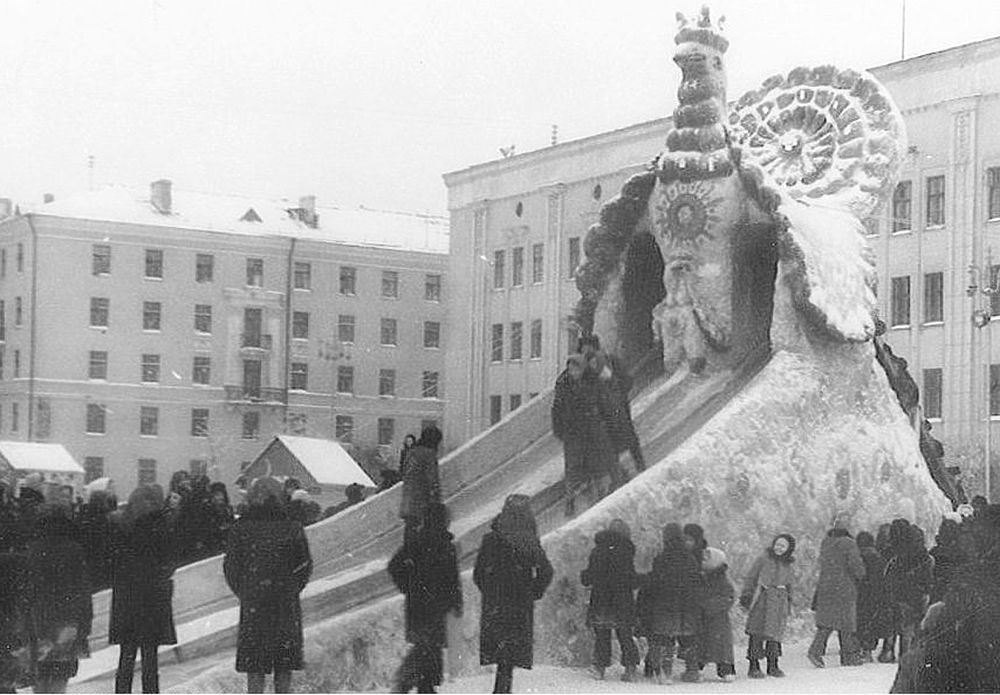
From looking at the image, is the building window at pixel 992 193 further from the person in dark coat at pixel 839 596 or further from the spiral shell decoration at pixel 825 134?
the person in dark coat at pixel 839 596

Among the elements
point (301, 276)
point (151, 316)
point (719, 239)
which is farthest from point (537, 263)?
point (151, 316)

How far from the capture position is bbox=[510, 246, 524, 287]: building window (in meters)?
Answer: 13.7

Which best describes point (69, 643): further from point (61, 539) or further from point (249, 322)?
point (249, 322)

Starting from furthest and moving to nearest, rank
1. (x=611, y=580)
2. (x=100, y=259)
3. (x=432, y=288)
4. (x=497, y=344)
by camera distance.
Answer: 1. (x=497, y=344)
2. (x=432, y=288)
3. (x=100, y=259)
4. (x=611, y=580)

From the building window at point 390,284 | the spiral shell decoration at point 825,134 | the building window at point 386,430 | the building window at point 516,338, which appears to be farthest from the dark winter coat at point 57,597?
the spiral shell decoration at point 825,134

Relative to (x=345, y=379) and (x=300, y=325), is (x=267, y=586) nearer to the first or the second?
(x=300, y=325)

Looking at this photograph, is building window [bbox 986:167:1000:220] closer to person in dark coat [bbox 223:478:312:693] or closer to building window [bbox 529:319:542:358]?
building window [bbox 529:319:542:358]

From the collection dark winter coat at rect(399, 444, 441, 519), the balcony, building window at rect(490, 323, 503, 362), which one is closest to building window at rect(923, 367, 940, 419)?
building window at rect(490, 323, 503, 362)

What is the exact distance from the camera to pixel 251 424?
36.6ft

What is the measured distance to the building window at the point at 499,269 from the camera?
13102 mm

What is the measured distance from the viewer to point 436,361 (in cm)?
1195

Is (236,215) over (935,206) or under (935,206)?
under

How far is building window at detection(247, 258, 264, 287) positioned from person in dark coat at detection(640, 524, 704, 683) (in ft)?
9.73

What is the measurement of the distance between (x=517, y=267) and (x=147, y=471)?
13.0ft
